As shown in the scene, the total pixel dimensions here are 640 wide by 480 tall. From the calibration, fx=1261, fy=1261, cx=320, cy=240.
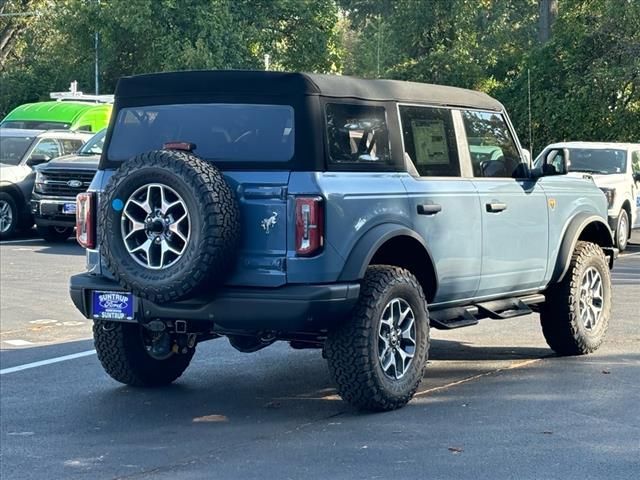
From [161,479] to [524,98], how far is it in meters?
28.5

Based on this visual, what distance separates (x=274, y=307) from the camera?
7.32m

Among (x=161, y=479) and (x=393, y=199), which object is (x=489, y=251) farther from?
(x=161, y=479)

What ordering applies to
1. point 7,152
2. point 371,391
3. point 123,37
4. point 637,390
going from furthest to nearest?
point 123,37 → point 7,152 → point 637,390 → point 371,391

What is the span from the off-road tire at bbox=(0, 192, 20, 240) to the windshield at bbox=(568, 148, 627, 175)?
9.09 metres

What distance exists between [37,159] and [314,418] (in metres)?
13.9

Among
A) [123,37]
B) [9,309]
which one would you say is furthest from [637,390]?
[123,37]

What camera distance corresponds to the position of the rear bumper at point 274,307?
24.0 feet

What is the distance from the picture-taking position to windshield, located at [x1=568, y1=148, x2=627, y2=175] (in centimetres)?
2028

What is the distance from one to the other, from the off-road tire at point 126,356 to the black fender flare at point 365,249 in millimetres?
1832

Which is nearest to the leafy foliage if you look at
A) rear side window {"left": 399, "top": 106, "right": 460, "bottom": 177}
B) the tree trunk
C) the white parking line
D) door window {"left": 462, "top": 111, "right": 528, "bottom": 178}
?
the tree trunk

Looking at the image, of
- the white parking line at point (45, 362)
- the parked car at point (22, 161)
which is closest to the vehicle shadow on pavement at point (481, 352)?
the white parking line at point (45, 362)

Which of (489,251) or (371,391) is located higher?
(489,251)

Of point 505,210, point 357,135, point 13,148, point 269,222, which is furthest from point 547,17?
point 269,222

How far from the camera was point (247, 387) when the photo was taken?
348 inches
